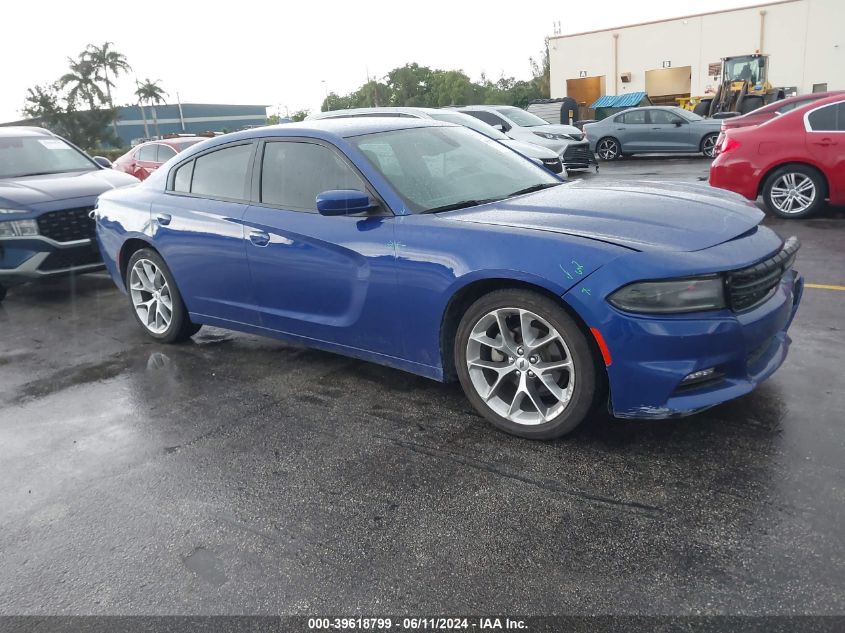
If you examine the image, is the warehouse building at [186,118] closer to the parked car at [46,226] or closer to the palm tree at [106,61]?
the palm tree at [106,61]

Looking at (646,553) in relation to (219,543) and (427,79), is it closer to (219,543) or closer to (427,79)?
(219,543)

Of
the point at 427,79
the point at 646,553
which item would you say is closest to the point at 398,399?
the point at 646,553

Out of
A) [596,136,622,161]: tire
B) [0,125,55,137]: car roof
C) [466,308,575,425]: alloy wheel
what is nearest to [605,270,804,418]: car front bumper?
[466,308,575,425]: alloy wheel

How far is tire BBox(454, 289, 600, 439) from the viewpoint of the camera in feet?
10.7

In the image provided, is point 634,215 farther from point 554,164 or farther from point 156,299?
point 554,164

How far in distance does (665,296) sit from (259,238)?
2533 mm

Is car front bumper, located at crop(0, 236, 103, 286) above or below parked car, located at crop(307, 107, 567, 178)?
below

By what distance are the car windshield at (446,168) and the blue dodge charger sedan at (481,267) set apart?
16 millimetres

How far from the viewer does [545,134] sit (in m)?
16.3

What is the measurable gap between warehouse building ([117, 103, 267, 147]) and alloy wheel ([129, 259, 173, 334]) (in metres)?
88.7

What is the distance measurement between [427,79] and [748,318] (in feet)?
286

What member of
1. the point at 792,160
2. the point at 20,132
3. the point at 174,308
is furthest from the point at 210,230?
the point at 792,160

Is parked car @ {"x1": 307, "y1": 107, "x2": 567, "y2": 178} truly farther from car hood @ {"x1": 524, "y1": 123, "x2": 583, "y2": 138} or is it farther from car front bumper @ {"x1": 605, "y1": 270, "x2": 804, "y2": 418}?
car front bumper @ {"x1": 605, "y1": 270, "x2": 804, "y2": 418}

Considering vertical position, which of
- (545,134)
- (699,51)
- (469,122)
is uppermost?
(699,51)
